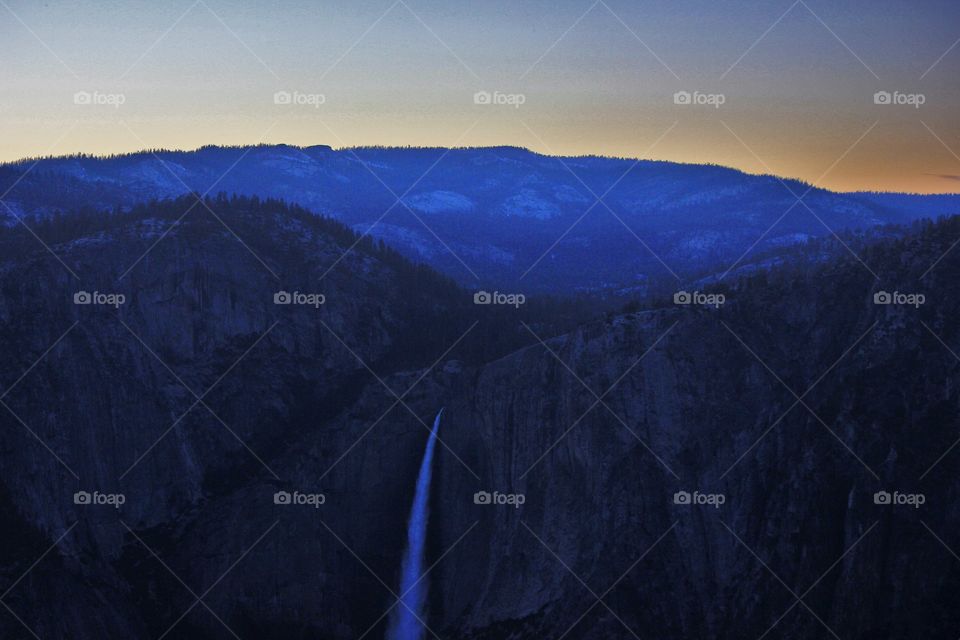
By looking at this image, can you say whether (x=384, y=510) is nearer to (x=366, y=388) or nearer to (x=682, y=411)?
(x=366, y=388)

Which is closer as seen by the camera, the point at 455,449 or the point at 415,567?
the point at 415,567

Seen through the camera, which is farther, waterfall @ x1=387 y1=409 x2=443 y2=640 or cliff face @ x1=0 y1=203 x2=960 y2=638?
waterfall @ x1=387 y1=409 x2=443 y2=640

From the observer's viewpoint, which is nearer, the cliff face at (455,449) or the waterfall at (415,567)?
the cliff face at (455,449)

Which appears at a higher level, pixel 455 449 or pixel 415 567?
pixel 455 449
